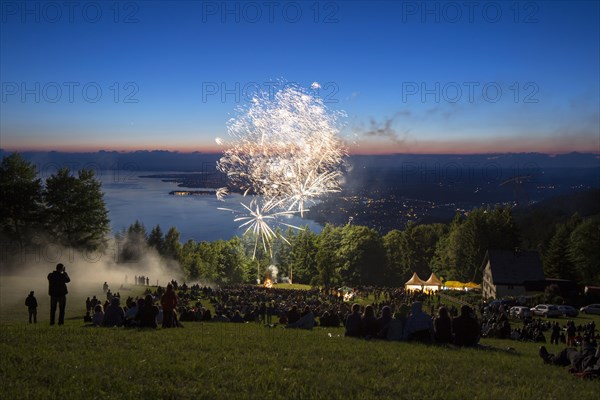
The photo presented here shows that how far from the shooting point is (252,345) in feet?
41.7

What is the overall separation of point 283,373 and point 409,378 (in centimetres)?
229

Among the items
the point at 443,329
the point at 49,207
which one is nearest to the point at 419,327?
the point at 443,329

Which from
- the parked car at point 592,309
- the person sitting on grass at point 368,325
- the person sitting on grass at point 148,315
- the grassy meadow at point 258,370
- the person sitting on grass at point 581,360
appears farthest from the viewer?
the parked car at point 592,309

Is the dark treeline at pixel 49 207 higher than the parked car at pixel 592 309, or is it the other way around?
the dark treeline at pixel 49 207

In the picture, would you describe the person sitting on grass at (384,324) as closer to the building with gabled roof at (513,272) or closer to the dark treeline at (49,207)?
the building with gabled roof at (513,272)

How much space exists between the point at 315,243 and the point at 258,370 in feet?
338

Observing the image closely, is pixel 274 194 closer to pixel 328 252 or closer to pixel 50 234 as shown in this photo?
pixel 50 234

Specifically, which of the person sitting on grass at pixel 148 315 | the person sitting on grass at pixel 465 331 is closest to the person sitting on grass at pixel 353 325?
the person sitting on grass at pixel 465 331

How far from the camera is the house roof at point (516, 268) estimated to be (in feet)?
216

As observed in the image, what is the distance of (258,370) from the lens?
9.82 metres


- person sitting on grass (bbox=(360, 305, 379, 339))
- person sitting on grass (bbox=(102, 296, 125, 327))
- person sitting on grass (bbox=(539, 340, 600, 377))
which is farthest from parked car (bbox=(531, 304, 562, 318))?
person sitting on grass (bbox=(102, 296, 125, 327))

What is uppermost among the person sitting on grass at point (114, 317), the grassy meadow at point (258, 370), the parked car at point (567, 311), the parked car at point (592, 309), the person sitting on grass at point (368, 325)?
the grassy meadow at point (258, 370)

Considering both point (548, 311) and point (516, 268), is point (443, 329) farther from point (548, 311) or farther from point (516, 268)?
point (516, 268)

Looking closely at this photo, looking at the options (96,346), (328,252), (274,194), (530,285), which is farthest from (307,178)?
(96,346)
